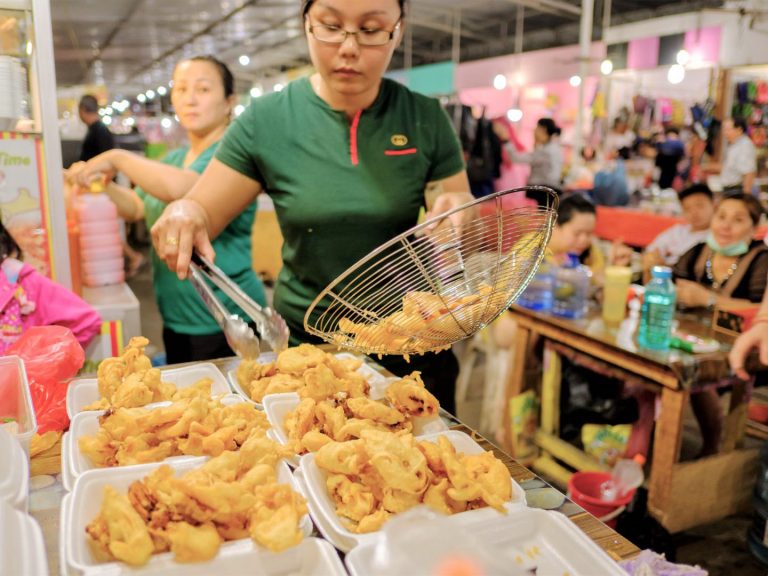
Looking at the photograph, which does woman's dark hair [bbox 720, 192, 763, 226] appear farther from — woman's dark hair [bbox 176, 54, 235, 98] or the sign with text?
the sign with text

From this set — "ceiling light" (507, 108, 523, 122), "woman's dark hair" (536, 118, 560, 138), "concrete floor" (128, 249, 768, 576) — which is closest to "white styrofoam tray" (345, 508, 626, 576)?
"concrete floor" (128, 249, 768, 576)

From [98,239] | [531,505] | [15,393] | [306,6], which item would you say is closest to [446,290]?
[531,505]

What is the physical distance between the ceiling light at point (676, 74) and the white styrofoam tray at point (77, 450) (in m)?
9.14

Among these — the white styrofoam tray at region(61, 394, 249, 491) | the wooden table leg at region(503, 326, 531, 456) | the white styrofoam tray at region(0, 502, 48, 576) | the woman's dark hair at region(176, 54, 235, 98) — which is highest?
the woman's dark hair at region(176, 54, 235, 98)

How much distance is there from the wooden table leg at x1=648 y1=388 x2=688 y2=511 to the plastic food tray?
2145 millimetres

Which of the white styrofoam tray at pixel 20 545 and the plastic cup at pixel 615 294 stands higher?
the white styrofoam tray at pixel 20 545

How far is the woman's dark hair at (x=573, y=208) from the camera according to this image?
3566mm

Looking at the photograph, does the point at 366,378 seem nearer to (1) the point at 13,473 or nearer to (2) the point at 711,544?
(1) the point at 13,473

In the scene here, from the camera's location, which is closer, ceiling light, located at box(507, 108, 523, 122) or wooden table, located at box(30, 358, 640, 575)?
wooden table, located at box(30, 358, 640, 575)

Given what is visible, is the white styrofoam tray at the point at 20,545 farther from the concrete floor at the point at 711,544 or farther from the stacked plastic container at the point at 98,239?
the stacked plastic container at the point at 98,239

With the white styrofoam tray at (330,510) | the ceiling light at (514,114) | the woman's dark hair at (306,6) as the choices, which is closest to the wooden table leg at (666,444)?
the white styrofoam tray at (330,510)

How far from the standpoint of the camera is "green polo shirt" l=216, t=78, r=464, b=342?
1.69 meters

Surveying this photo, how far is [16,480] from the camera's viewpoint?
3.27 feet

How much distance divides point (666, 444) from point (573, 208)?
4.93 ft
